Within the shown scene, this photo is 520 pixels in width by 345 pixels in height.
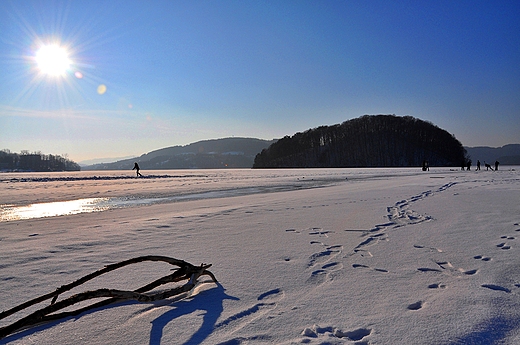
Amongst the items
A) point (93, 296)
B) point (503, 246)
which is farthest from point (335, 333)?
point (503, 246)

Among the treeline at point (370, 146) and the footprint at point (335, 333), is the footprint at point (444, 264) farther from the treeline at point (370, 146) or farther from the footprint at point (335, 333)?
the treeline at point (370, 146)

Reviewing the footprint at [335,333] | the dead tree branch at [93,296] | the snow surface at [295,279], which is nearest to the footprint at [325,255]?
the snow surface at [295,279]

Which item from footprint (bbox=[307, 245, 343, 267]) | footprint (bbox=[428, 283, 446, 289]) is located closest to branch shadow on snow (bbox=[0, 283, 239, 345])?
footprint (bbox=[307, 245, 343, 267])

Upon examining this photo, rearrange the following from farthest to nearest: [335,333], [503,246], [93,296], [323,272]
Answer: [503,246]
[323,272]
[93,296]
[335,333]

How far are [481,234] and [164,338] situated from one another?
14.8ft

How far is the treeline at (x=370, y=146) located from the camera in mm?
110000

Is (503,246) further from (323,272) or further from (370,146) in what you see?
(370,146)

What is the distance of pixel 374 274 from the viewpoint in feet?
9.21

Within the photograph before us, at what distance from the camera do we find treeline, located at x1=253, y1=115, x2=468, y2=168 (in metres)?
110

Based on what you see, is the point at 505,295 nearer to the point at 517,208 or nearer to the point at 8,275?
the point at 8,275

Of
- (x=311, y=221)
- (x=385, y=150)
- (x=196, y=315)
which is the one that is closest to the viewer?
(x=196, y=315)

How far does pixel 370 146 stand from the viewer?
112625mm

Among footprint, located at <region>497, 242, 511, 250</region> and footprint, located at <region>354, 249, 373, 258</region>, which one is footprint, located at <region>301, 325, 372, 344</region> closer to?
footprint, located at <region>354, 249, 373, 258</region>

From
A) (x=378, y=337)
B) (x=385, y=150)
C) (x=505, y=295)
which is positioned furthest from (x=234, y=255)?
(x=385, y=150)
